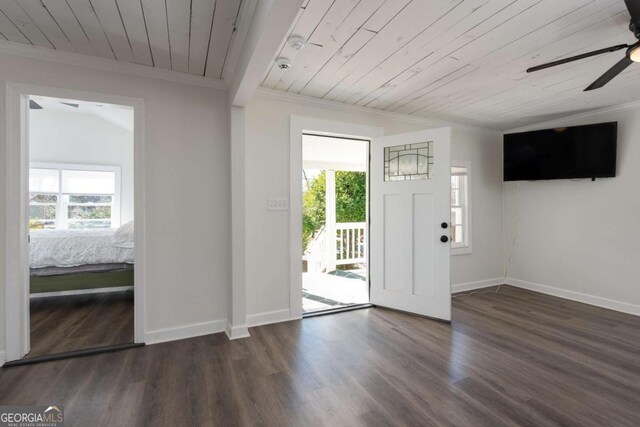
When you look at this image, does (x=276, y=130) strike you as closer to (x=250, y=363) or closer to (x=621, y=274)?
(x=250, y=363)

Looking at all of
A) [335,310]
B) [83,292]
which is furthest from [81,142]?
[335,310]

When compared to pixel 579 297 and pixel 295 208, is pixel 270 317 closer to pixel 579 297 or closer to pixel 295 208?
pixel 295 208

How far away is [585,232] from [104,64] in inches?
215

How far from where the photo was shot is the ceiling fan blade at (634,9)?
1455 millimetres

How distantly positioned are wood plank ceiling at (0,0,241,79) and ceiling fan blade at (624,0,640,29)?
205cm

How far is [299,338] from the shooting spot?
2621 mm

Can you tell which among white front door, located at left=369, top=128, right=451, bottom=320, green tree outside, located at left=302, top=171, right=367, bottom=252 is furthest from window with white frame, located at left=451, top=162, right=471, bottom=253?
green tree outside, located at left=302, top=171, right=367, bottom=252

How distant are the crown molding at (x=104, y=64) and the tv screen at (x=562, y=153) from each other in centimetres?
393

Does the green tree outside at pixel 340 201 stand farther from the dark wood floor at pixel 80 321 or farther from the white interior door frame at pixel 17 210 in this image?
the white interior door frame at pixel 17 210

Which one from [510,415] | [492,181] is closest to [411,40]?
[510,415]

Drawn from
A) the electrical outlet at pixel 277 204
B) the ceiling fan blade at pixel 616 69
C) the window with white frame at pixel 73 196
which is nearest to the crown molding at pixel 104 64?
the electrical outlet at pixel 277 204

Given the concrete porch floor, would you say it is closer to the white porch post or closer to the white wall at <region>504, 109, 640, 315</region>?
the white porch post

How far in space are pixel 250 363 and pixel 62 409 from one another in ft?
3.61

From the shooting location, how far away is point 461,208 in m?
4.21
